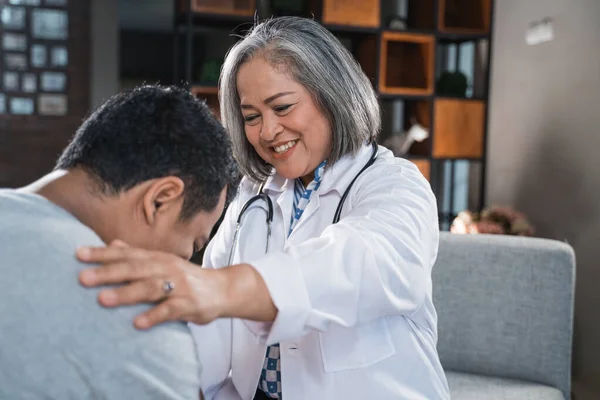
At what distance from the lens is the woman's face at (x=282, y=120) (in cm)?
133

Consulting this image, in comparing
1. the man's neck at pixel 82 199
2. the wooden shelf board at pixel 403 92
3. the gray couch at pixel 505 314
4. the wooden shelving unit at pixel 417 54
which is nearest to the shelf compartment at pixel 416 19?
the wooden shelving unit at pixel 417 54

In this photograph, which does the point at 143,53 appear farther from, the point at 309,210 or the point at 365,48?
the point at 309,210

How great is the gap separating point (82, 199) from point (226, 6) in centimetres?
302

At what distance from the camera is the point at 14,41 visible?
5.30 metres

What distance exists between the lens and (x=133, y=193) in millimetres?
783

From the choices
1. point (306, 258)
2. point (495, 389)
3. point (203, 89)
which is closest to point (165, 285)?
point (306, 258)

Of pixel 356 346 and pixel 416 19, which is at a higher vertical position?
pixel 416 19

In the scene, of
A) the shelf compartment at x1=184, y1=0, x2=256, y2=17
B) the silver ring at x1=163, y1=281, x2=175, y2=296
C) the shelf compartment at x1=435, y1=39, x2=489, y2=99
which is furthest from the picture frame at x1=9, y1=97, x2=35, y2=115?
the silver ring at x1=163, y1=281, x2=175, y2=296

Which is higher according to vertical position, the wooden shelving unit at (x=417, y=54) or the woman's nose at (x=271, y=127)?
the wooden shelving unit at (x=417, y=54)

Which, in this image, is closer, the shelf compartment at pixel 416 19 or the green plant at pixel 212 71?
the green plant at pixel 212 71

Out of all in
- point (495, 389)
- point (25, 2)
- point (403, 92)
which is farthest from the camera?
point (25, 2)

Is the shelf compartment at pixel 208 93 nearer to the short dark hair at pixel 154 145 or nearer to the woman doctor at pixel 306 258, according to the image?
the woman doctor at pixel 306 258

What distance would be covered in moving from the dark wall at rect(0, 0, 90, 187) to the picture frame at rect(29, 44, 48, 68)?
194 mm

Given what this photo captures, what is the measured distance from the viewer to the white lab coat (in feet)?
2.95
